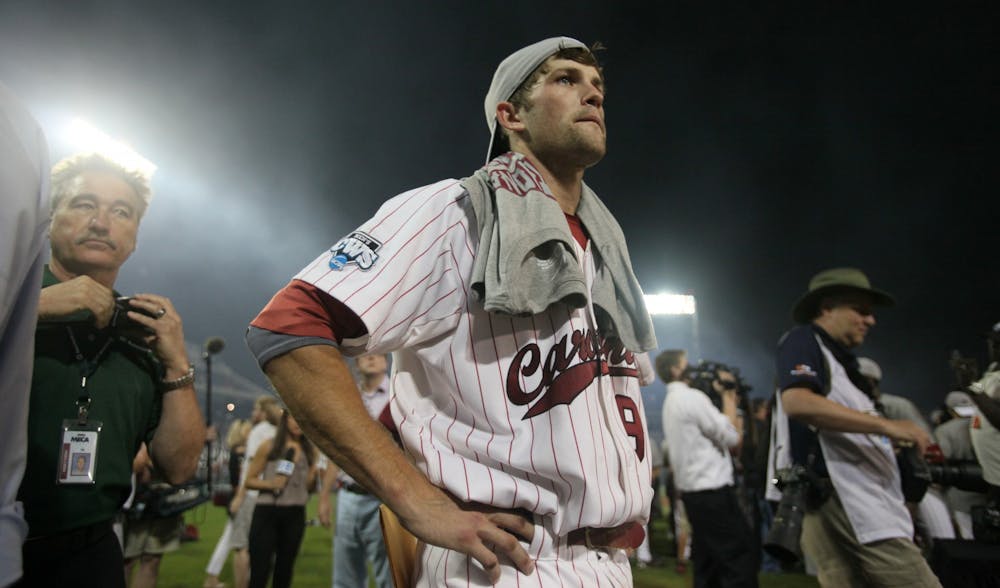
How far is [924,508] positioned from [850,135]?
1391cm

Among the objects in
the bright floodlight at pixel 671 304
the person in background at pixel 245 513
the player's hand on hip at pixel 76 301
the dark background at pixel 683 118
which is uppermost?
the dark background at pixel 683 118

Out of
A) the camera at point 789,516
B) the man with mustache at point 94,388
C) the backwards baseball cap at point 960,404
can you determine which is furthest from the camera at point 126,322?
the backwards baseball cap at point 960,404

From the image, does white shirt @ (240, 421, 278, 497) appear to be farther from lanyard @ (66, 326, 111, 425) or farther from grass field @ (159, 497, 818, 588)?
lanyard @ (66, 326, 111, 425)

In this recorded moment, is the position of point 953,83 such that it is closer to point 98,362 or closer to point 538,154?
point 538,154

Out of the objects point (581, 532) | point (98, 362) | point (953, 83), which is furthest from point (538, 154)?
point (953, 83)

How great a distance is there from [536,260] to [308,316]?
0.56 metres

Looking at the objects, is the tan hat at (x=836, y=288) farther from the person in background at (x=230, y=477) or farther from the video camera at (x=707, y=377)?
the person in background at (x=230, y=477)

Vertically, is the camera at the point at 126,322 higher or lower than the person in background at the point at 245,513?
higher

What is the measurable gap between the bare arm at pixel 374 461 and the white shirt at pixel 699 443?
4.63m

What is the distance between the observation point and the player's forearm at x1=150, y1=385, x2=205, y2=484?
206cm

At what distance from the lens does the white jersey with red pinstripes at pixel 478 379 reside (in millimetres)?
1338

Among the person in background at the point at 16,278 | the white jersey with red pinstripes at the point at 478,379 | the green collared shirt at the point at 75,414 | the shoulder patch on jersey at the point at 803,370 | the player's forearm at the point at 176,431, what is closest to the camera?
the person in background at the point at 16,278

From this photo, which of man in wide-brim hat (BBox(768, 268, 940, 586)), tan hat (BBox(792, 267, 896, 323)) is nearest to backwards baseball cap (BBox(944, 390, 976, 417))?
tan hat (BBox(792, 267, 896, 323))

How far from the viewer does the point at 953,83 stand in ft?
47.0
